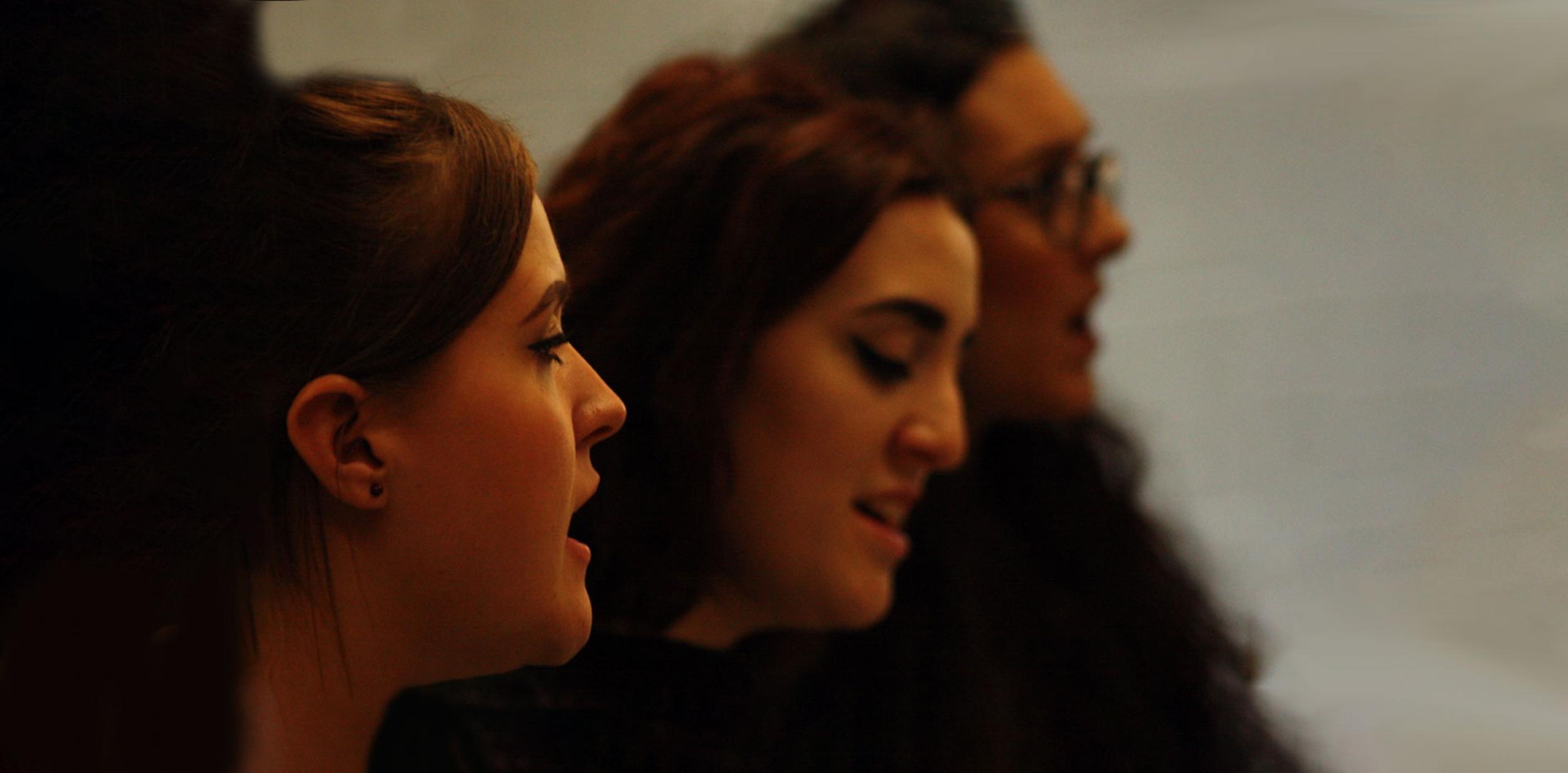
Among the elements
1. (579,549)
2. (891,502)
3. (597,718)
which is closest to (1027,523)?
(891,502)

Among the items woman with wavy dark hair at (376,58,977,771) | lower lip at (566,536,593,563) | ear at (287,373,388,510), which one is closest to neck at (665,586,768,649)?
woman with wavy dark hair at (376,58,977,771)

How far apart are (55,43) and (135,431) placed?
175mm

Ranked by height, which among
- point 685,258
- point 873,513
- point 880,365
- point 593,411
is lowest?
point 873,513

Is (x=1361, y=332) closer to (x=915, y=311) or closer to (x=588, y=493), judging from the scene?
(x=915, y=311)

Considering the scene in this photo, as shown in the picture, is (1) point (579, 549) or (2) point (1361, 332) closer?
(1) point (579, 549)

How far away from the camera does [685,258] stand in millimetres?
1203

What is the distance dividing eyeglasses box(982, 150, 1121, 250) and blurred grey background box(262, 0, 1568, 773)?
1.05 ft

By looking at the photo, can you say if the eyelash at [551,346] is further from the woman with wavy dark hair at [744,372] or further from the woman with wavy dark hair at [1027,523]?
the woman with wavy dark hair at [1027,523]

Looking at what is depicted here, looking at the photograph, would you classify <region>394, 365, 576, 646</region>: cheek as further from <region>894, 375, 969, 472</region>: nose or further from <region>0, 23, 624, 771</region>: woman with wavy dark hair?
<region>894, 375, 969, 472</region>: nose

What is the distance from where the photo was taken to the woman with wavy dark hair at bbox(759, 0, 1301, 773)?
161 centimetres

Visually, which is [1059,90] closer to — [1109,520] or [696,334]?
[1109,520]

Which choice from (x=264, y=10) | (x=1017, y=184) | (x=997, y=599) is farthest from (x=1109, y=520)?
(x=264, y=10)

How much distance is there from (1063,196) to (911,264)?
523 millimetres

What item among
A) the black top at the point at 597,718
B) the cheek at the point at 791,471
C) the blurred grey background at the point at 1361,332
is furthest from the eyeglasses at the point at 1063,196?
the black top at the point at 597,718
